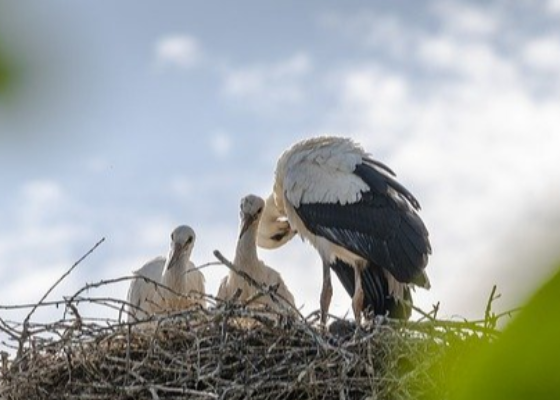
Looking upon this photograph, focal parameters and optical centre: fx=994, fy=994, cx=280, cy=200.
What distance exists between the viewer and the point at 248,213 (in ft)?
20.7

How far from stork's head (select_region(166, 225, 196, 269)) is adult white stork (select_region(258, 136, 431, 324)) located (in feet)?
2.66

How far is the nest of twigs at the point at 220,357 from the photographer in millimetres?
3219

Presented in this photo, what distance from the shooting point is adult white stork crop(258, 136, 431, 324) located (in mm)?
6051

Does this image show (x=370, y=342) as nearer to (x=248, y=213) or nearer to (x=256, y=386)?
(x=256, y=386)

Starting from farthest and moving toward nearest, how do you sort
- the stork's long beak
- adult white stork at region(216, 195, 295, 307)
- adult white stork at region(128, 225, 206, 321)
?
the stork's long beak < adult white stork at region(216, 195, 295, 307) < adult white stork at region(128, 225, 206, 321)

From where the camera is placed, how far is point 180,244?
19.4 feet

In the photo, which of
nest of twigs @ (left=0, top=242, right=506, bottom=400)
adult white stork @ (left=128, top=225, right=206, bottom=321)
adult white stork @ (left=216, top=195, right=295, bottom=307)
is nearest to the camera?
nest of twigs @ (left=0, top=242, right=506, bottom=400)

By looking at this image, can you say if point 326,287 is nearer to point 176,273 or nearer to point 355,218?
point 355,218

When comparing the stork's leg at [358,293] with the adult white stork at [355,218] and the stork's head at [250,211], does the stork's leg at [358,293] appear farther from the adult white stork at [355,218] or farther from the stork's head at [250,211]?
the stork's head at [250,211]

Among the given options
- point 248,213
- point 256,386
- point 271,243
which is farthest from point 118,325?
point 271,243

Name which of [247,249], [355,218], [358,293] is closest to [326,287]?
[358,293]

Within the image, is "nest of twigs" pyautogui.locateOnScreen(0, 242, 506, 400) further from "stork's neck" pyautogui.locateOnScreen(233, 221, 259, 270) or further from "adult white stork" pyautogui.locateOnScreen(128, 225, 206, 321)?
"stork's neck" pyautogui.locateOnScreen(233, 221, 259, 270)

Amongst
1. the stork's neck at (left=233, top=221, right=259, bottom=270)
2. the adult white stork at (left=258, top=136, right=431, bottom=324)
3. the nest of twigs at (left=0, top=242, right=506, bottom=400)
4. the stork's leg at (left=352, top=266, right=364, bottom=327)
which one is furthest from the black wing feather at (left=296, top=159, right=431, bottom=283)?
the nest of twigs at (left=0, top=242, right=506, bottom=400)

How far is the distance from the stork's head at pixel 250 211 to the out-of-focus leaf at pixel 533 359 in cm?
601
